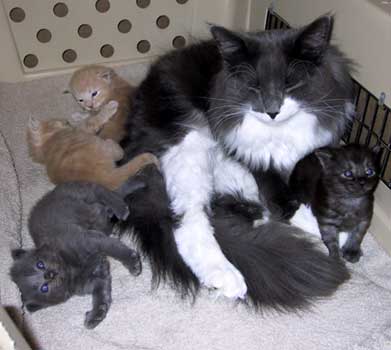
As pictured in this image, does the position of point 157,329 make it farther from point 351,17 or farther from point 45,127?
point 351,17

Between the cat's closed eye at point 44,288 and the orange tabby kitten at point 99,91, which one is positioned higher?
the orange tabby kitten at point 99,91

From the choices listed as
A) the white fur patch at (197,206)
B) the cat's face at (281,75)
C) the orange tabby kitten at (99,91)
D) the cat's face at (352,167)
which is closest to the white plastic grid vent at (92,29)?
the orange tabby kitten at (99,91)

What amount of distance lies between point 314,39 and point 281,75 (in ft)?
0.44

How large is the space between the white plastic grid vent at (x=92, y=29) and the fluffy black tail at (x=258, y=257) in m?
1.17

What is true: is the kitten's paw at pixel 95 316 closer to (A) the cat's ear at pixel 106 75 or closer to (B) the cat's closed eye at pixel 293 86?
(B) the cat's closed eye at pixel 293 86

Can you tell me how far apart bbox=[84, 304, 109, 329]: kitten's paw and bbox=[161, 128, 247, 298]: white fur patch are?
30 cm

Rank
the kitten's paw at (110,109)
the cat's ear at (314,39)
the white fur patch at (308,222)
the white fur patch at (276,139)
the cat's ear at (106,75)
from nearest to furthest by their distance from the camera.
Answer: the cat's ear at (314,39) < the white fur patch at (276,139) < the white fur patch at (308,222) < the kitten's paw at (110,109) < the cat's ear at (106,75)

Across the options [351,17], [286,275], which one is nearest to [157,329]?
[286,275]

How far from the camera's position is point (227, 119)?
1.58 m

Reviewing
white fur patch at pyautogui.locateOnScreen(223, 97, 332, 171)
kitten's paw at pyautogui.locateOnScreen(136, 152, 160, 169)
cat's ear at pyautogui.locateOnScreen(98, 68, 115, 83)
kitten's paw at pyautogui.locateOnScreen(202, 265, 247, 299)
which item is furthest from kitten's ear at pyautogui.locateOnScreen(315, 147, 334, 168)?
cat's ear at pyautogui.locateOnScreen(98, 68, 115, 83)

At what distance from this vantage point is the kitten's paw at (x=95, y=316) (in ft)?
4.63

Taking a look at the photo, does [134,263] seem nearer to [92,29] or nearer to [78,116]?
[78,116]

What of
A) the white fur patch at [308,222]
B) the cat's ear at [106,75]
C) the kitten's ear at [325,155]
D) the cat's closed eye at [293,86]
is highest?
the cat's closed eye at [293,86]

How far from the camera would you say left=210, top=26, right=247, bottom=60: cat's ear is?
1.36 metres
